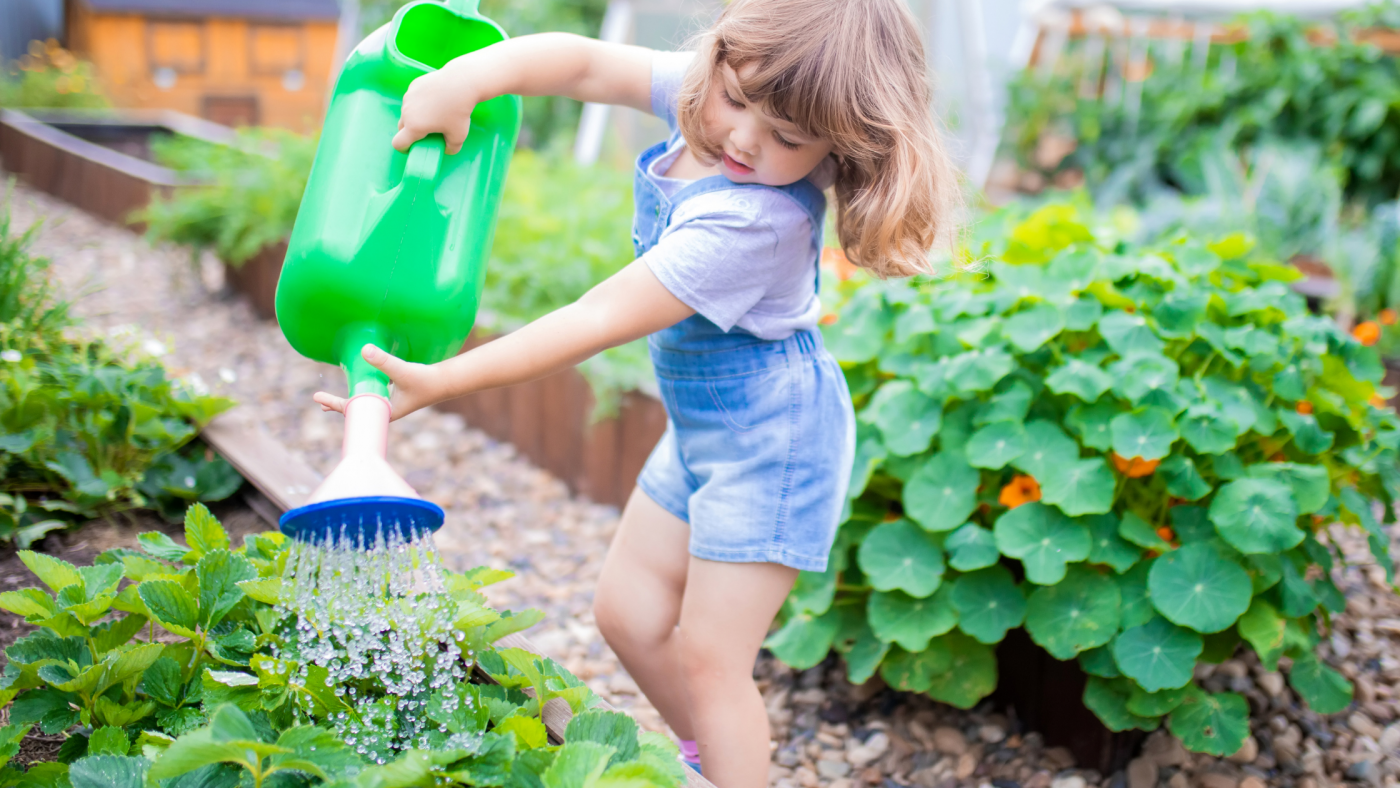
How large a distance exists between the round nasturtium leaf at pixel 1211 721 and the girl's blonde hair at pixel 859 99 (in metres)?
0.91

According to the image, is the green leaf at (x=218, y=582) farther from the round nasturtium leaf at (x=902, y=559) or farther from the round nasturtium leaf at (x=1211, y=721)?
the round nasturtium leaf at (x=1211, y=721)

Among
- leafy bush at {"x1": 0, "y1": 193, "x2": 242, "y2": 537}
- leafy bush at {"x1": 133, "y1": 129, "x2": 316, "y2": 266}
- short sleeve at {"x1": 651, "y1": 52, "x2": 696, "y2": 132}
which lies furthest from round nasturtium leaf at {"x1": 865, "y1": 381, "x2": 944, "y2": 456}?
leafy bush at {"x1": 133, "y1": 129, "x2": 316, "y2": 266}

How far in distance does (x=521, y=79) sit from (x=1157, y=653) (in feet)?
4.13

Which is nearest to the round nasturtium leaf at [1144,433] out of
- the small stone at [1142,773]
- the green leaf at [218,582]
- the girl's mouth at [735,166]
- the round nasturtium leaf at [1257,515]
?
the round nasturtium leaf at [1257,515]

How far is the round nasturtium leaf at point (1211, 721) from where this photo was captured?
1.52 meters

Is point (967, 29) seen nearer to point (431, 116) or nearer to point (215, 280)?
point (215, 280)

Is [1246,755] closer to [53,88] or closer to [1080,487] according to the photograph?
[1080,487]

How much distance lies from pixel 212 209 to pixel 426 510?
3.87 m

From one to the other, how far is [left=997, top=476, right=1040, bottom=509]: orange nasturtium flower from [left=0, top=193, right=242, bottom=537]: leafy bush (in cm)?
140

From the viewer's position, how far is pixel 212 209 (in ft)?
13.8

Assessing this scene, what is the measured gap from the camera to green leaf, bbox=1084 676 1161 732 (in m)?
1.57

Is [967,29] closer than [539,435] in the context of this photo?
No

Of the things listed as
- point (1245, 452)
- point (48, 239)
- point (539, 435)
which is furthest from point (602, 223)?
point (48, 239)

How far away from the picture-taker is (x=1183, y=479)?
1586 millimetres
